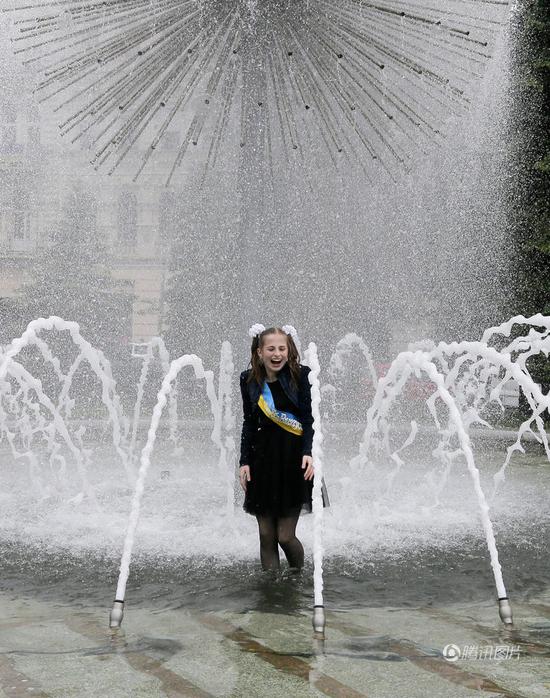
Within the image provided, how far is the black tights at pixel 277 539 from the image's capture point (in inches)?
188

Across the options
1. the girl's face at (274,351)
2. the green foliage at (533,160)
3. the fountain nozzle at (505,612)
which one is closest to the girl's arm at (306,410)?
the girl's face at (274,351)

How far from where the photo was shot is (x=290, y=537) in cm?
480

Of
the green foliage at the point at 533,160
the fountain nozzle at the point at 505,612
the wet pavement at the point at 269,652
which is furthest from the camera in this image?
the green foliage at the point at 533,160

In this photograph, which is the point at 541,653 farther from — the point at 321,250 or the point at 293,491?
the point at 321,250

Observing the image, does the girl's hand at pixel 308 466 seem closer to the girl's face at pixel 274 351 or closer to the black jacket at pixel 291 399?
the black jacket at pixel 291 399

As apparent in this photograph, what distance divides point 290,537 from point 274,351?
3.07ft

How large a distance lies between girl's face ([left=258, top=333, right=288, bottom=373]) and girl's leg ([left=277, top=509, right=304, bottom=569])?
74cm

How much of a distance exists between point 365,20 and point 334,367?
11.1m

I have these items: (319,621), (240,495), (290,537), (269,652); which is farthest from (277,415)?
(240,495)

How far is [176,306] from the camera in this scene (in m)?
24.0

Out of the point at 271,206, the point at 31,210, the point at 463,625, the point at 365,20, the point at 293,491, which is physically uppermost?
the point at 31,210

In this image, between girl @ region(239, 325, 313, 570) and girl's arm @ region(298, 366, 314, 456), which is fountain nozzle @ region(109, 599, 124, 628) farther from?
girl's arm @ region(298, 366, 314, 456)

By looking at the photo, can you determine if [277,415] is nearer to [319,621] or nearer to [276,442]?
[276,442]

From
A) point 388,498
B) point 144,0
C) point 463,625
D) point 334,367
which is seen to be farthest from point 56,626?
point 334,367
